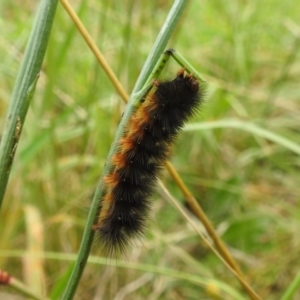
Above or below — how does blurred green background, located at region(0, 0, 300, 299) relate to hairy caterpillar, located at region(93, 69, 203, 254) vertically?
below

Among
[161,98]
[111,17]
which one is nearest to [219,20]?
[111,17]

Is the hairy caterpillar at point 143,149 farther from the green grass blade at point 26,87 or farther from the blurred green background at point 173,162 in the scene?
the blurred green background at point 173,162

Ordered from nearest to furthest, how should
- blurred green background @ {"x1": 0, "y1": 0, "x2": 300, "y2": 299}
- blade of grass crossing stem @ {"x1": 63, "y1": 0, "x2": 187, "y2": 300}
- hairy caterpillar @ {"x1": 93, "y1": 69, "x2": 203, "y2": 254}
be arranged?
blade of grass crossing stem @ {"x1": 63, "y1": 0, "x2": 187, "y2": 300}
hairy caterpillar @ {"x1": 93, "y1": 69, "x2": 203, "y2": 254}
blurred green background @ {"x1": 0, "y1": 0, "x2": 300, "y2": 299}

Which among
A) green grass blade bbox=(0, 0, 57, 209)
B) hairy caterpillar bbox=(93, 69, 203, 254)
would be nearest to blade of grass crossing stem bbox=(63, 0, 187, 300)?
hairy caterpillar bbox=(93, 69, 203, 254)

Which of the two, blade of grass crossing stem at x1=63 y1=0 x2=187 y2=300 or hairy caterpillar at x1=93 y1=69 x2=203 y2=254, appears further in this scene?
hairy caterpillar at x1=93 y1=69 x2=203 y2=254

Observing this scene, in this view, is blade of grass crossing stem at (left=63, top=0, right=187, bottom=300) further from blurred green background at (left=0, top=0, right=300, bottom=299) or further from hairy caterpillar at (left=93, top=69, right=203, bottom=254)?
blurred green background at (left=0, top=0, right=300, bottom=299)

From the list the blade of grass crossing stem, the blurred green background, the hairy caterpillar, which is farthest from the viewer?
the blurred green background

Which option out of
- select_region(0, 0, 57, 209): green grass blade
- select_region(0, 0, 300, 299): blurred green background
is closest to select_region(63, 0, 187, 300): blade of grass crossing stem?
select_region(0, 0, 57, 209): green grass blade
